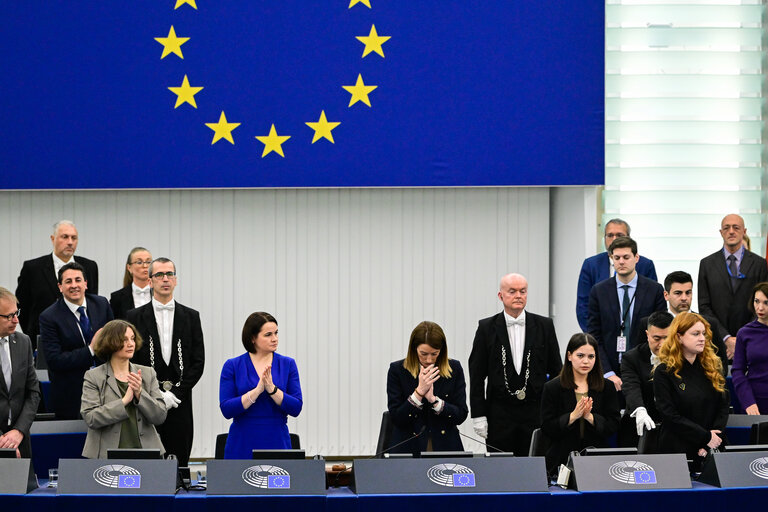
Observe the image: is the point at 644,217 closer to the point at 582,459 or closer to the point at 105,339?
the point at 582,459

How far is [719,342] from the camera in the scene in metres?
5.77

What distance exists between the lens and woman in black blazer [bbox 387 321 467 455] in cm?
513

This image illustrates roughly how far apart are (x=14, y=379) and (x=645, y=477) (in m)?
3.11

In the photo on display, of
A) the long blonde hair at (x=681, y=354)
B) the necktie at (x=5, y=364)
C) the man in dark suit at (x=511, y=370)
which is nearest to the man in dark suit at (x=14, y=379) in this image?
the necktie at (x=5, y=364)

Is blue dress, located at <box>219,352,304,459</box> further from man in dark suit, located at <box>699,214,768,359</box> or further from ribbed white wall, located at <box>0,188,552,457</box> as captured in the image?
man in dark suit, located at <box>699,214,768,359</box>

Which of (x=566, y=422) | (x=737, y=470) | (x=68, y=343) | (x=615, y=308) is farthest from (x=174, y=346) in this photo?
(x=737, y=470)

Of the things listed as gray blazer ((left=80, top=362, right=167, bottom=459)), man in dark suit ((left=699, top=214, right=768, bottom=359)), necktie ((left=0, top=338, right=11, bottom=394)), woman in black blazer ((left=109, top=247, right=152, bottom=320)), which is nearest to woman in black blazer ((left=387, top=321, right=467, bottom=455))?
gray blazer ((left=80, top=362, right=167, bottom=459))

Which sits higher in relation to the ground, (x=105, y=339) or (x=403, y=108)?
(x=403, y=108)

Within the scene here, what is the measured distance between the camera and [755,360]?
19.0ft

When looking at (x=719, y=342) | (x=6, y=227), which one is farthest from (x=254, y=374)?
(x=6, y=227)

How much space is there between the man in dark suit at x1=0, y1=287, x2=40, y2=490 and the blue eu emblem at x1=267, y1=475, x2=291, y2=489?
5.02 ft

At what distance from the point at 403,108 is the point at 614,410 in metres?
3.34

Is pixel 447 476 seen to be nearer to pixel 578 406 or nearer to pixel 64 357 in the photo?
pixel 578 406

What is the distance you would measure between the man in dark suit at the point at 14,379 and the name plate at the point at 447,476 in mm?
1867
